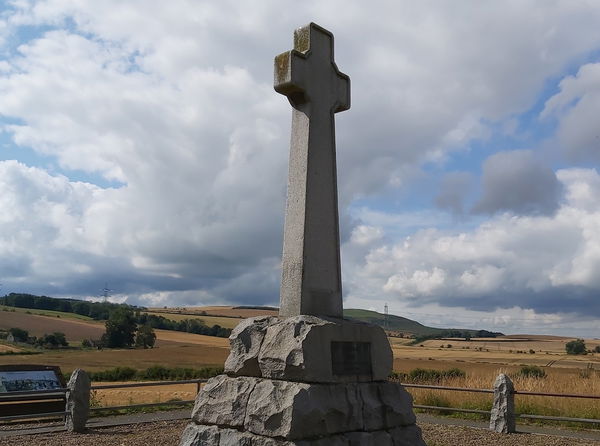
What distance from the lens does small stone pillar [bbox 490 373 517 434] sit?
12718mm

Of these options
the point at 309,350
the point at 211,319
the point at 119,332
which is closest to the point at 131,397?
the point at 309,350

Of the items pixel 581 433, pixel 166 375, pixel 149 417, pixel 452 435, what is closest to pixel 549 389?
pixel 581 433

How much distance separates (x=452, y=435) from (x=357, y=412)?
259 inches

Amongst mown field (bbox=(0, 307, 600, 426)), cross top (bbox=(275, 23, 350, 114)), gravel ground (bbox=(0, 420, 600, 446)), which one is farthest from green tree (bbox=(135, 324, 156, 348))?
cross top (bbox=(275, 23, 350, 114))

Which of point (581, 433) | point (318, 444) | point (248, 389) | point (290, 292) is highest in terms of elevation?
point (290, 292)

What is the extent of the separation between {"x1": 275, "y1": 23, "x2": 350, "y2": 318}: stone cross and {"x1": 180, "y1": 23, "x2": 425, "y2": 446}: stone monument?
0.01m

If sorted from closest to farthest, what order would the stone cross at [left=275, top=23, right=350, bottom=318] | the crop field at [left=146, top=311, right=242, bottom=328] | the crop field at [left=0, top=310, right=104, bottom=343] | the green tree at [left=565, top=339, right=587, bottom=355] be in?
the stone cross at [left=275, top=23, right=350, bottom=318] < the crop field at [left=0, top=310, right=104, bottom=343] < the green tree at [left=565, top=339, right=587, bottom=355] < the crop field at [left=146, top=311, right=242, bottom=328]

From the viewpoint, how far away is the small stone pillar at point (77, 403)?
39.7 feet

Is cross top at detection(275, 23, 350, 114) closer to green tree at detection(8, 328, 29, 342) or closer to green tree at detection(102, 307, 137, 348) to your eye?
green tree at detection(102, 307, 137, 348)

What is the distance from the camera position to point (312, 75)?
7094 millimetres

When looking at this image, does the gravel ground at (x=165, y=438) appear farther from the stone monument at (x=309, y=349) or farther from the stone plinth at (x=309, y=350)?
the stone plinth at (x=309, y=350)

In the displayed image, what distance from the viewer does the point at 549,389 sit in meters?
15.8

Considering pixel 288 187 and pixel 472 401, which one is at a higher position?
pixel 288 187

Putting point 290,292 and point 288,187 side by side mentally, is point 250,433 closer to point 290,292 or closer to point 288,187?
point 290,292
